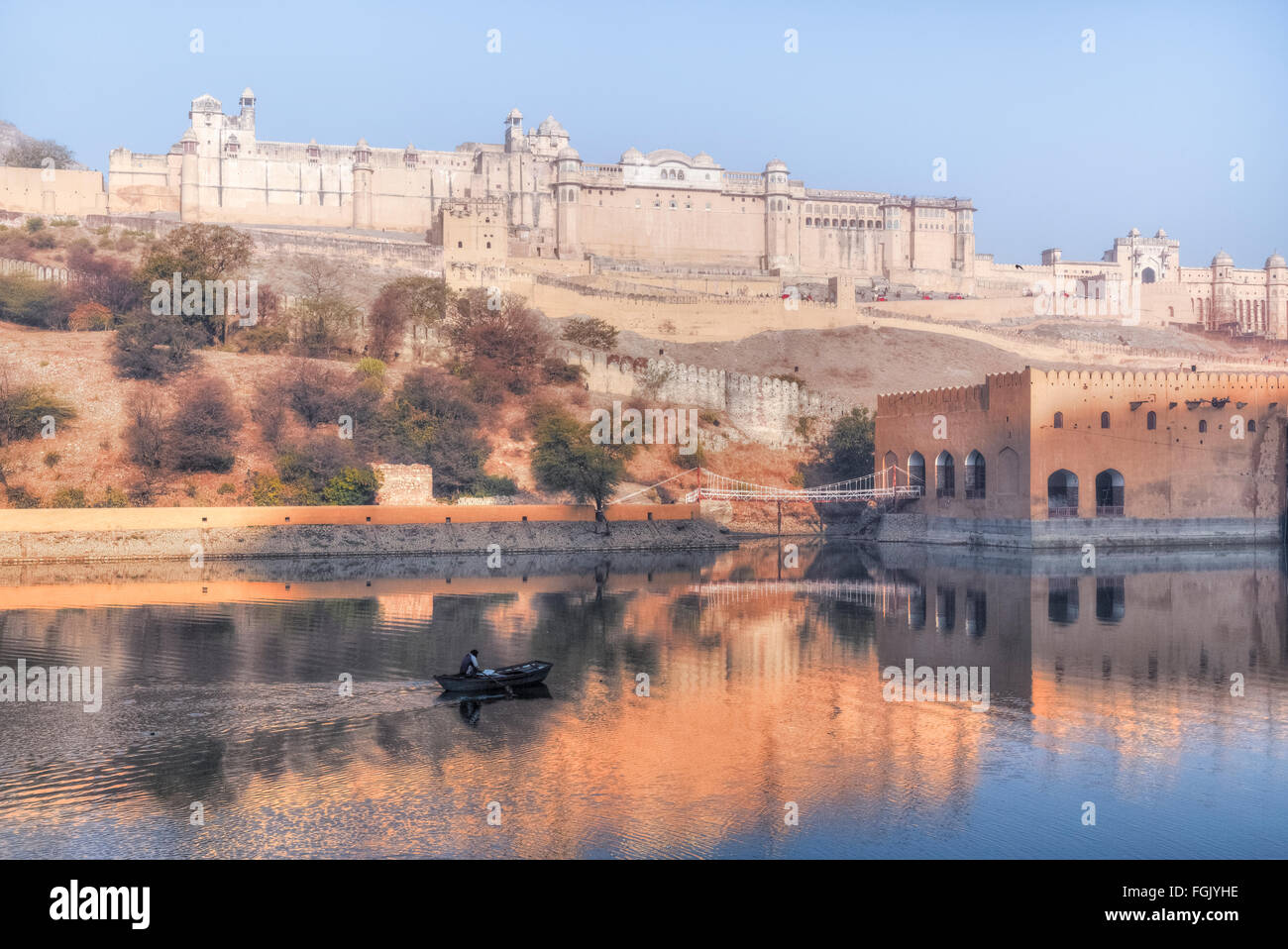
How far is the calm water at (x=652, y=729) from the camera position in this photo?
8594 mm

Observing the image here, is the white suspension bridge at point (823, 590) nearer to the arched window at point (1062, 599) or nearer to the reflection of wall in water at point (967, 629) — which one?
the reflection of wall in water at point (967, 629)

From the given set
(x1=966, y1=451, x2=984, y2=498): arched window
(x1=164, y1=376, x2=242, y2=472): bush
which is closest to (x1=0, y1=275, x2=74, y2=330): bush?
(x1=164, y1=376, x2=242, y2=472): bush

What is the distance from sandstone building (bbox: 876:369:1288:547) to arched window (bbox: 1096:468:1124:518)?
3 centimetres

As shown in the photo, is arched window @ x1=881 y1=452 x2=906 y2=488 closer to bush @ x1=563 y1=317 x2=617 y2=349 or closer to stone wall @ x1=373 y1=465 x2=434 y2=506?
stone wall @ x1=373 y1=465 x2=434 y2=506

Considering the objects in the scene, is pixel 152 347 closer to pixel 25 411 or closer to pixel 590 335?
pixel 25 411

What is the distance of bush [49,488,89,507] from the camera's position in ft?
99.8

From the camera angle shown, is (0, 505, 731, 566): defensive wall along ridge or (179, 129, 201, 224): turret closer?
(0, 505, 731, 566): defensive wall along ridge

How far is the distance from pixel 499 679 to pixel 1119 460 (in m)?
23.8

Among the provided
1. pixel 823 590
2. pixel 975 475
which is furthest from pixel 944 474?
pixel 823 590

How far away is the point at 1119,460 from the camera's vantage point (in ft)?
106

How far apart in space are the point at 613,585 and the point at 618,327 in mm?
29621

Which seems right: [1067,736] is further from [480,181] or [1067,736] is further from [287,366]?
[480,181]
